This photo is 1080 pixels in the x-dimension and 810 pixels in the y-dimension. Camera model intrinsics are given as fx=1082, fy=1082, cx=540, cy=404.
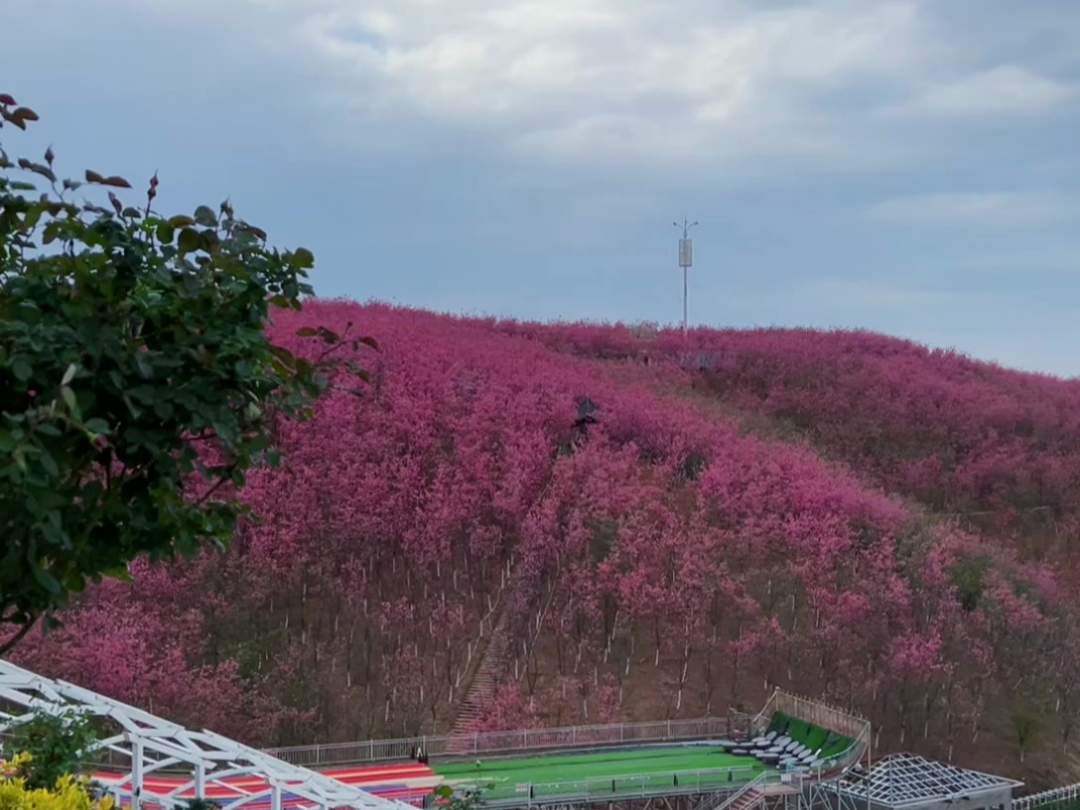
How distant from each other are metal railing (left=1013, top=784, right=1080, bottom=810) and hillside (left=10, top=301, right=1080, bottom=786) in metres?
1.48

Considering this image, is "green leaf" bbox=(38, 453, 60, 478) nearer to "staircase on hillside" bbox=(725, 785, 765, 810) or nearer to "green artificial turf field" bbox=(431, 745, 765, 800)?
"green artificial turf field" bbox=(431, 745, 765, 800)

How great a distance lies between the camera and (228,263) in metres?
3.51

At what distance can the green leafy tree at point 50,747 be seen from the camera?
23.7 feet

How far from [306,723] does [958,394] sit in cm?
2302

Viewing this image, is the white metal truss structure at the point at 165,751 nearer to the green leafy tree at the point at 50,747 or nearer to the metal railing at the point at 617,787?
the green leafy tree at the point at 50,747

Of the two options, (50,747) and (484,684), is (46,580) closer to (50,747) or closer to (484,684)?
(50,747)

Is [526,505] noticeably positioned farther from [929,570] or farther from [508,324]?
[508,324]

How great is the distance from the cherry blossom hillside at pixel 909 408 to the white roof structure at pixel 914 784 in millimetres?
12073

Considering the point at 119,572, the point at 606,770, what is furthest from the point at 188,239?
the point at 606,770

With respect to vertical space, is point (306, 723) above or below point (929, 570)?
below

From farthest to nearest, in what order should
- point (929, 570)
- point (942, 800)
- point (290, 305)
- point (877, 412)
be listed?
point (877, 412) → point (929, 570) → point (942, 800) → point (290, 305)

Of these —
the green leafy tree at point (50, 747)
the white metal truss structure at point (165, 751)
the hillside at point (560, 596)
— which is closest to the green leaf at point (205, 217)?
the green leafy tree at point (50, 747)

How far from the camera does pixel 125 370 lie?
3234mm

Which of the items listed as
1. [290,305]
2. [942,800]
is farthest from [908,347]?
[290,305]
